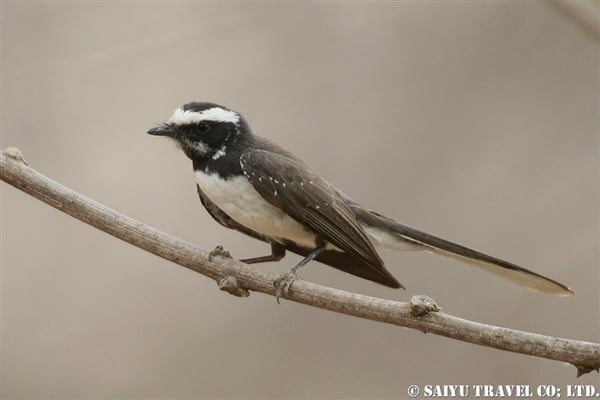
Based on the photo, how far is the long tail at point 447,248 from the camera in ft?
12.7

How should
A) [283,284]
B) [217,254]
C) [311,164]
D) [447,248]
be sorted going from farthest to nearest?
[311,164] → [447,248] → [217,254] → [283,284]

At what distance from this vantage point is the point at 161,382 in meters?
5.24

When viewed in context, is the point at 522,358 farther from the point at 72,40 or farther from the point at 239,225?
the point at 72,40

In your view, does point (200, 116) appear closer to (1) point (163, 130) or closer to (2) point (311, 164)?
(1) point (163, 130)

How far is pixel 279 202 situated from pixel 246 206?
161 mm

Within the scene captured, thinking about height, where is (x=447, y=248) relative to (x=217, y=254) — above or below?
above

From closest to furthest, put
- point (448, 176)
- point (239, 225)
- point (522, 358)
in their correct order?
point (239, 225) → point (522, 358) → point (448, 176)

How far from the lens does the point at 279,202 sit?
419 cm

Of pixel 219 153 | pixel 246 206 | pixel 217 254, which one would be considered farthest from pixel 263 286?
pixel 219 153

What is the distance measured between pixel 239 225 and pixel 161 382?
1349 millimetres

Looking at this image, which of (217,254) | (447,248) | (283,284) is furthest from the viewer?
(447,248)

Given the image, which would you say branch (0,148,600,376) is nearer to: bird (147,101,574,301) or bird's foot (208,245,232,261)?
bird's foot (208,245,232,261)

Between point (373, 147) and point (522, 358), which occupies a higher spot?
point (373, 147)

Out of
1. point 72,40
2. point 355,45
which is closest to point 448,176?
point 355,45
